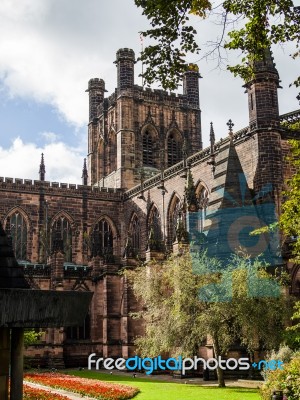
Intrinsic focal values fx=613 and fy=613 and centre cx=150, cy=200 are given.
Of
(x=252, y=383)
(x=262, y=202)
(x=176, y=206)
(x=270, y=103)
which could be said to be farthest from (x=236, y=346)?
(x=176, y=206)

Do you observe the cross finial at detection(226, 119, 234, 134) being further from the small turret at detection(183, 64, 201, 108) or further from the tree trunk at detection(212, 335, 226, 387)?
the small turret at detection(183, 64, 201, 108)

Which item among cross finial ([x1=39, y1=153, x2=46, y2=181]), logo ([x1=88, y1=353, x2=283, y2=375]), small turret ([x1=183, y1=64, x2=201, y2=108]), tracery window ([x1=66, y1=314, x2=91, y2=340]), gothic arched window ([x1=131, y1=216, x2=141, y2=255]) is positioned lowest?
logo ([x1=88, y1=353, x2=283, y2=375])

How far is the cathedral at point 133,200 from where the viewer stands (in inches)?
1232

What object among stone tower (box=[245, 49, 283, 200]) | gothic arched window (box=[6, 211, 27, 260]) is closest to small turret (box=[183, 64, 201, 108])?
gothic arched window (box=[6, 211, 27, 260])

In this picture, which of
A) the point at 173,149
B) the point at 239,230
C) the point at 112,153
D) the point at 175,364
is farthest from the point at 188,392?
the point at 112,153

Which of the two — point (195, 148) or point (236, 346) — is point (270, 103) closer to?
point (236, 346)

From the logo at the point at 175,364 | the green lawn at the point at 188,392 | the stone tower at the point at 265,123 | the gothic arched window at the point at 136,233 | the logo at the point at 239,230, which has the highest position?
the stone tower at the point at 265,123

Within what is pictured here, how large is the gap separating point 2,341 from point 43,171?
42934mm

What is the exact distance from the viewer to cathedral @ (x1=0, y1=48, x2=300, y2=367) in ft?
103

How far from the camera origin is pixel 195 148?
53781 mm

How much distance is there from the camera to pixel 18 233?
4512 centimetres

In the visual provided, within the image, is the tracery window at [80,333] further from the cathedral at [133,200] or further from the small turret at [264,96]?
the small turret at [264,96]

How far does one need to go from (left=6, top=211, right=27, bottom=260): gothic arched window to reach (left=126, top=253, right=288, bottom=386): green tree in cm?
2100

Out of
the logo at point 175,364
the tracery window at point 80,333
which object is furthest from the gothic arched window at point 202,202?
the tracery window at point 80,333
